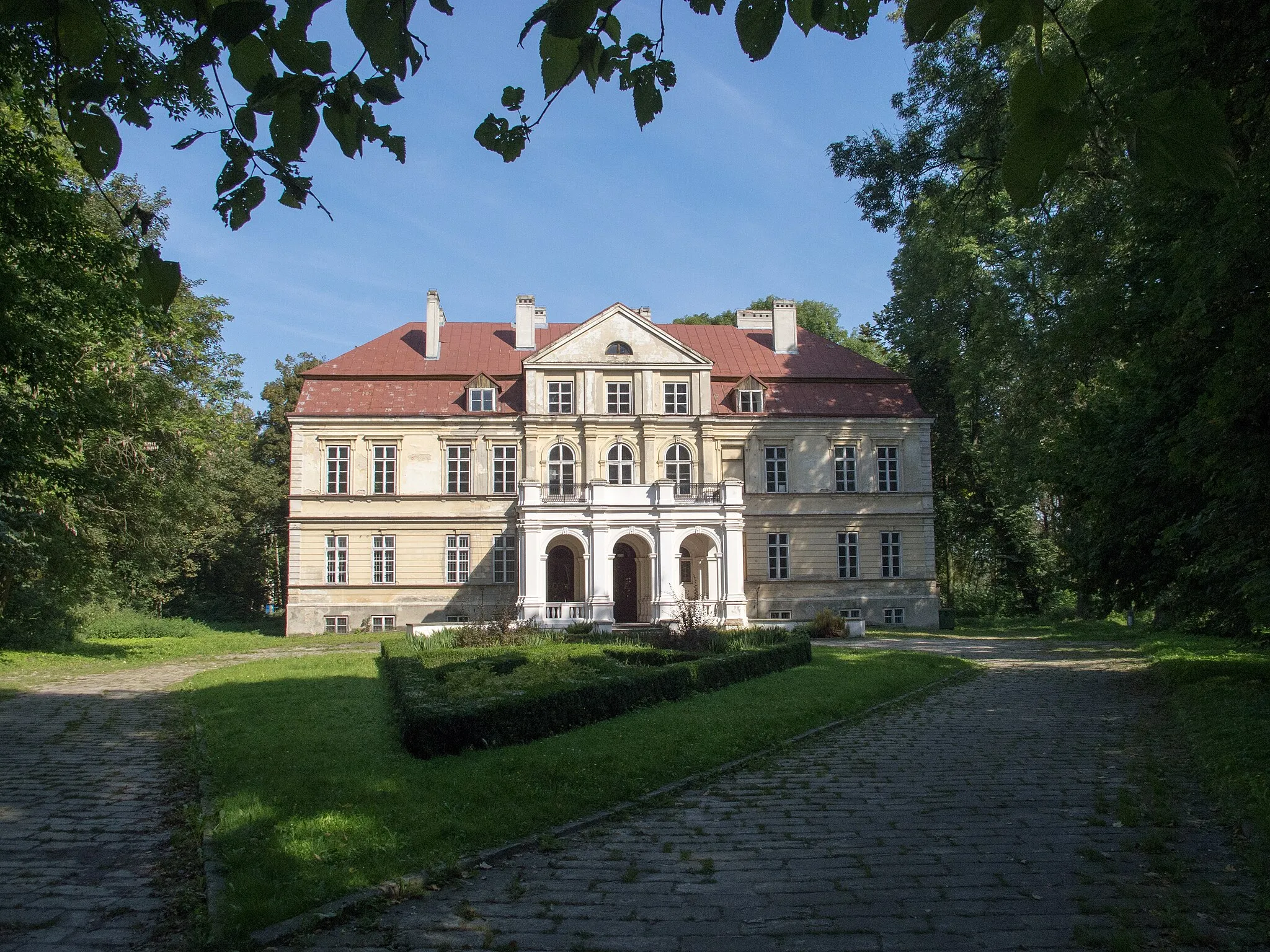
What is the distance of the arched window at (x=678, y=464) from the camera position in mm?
36938

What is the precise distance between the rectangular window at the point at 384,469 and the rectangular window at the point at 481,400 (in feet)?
11.3

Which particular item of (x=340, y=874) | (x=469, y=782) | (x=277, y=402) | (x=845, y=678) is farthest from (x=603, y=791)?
(x=277, y=402)

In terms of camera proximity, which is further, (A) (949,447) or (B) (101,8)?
(A) (949,447)

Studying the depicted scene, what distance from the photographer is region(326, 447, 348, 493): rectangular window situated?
36500 millimetres

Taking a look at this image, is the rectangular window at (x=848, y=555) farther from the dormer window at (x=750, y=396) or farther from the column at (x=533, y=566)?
the column at (x=533, y=566)

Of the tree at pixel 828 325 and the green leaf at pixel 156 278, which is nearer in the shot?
the green leaf at pixel 156 278

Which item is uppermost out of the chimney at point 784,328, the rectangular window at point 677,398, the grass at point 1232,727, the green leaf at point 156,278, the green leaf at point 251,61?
the chimney at point 784,328

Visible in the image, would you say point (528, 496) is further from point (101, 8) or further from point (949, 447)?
point (101, 8)

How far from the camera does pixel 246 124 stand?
2.88 m

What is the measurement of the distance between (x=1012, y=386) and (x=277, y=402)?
34728 millimetres

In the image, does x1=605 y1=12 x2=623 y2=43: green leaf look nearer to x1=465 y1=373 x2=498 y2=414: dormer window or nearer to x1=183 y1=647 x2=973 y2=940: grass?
x1=183 y1=647 x2=973 y2=940: grass

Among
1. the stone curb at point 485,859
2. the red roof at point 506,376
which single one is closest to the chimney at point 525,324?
the red roof at point 506,376

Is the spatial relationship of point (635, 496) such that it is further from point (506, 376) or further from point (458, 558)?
point (506, 376)

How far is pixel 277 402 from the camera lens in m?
48.0
